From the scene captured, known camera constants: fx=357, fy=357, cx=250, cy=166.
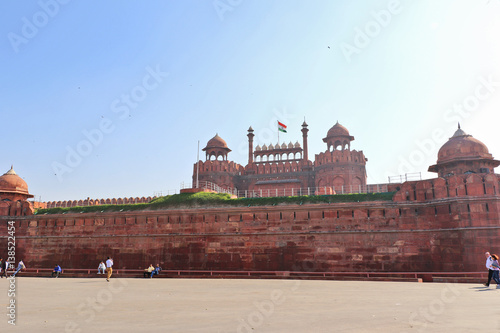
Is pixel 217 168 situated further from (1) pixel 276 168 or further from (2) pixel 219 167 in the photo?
(1) pixel 276 168

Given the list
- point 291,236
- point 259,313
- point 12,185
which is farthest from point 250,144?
point 259,313

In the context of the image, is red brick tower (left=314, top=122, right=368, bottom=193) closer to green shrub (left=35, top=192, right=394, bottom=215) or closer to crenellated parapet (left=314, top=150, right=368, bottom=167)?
crenellated parapet (left=314, top=150, right=368, bottom=167)

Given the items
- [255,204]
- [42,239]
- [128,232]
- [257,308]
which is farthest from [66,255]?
[257,308]

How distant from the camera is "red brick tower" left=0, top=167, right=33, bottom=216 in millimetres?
24234

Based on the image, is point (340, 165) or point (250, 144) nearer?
point (340, 165)

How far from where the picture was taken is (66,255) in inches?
872

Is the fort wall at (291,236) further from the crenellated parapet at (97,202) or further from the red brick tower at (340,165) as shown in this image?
the red brick tower at (340,165)

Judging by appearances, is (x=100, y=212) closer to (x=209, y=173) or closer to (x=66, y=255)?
(x=66, y=255)

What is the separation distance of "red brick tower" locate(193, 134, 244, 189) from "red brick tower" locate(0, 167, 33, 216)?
12521mm

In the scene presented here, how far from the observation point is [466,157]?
17.4 meters

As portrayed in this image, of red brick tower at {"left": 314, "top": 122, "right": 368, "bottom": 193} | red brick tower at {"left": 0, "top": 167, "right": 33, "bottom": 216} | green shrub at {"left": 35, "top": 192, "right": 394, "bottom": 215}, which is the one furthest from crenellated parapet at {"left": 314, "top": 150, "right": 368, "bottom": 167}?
red brick tower at {"left": 0, "top": 167, "right": 33, "bottom": 216}

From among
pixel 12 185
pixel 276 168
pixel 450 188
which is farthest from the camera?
pixel 276 168

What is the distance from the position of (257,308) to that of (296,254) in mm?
11269

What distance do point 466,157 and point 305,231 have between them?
28.4ft
